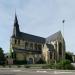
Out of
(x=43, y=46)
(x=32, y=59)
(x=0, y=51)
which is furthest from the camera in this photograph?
(x=43, y=46)

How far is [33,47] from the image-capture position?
316ft

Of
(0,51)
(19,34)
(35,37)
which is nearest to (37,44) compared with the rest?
(35,37)

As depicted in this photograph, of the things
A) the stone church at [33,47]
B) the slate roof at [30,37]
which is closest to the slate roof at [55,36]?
the stone church at [33,47]

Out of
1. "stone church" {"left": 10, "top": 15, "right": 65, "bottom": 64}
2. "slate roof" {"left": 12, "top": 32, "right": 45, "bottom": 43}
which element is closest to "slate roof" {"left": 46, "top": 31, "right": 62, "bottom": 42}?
"stone church" {"left": 10, "top": 15, "right": 65, "bottom": 64}

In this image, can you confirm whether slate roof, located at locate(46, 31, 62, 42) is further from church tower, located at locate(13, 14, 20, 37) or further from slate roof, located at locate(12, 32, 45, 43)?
church tower, located at locate(13, 14, 20, 37)

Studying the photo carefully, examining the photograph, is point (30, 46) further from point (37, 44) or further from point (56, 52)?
point (56, 52)

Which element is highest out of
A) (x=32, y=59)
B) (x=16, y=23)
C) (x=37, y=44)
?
(x=16, y=23)

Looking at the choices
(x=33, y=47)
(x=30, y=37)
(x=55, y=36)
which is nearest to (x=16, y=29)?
(x=30, y=37)

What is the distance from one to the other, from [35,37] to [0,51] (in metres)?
19.7

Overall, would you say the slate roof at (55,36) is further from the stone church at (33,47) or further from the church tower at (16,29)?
the church tower at (16,29)

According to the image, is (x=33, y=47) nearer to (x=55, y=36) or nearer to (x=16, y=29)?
(x=55, y=36)

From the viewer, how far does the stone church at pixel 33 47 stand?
8800cm

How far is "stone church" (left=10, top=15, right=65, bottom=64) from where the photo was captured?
88000 mm

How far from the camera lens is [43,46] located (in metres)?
94.9
